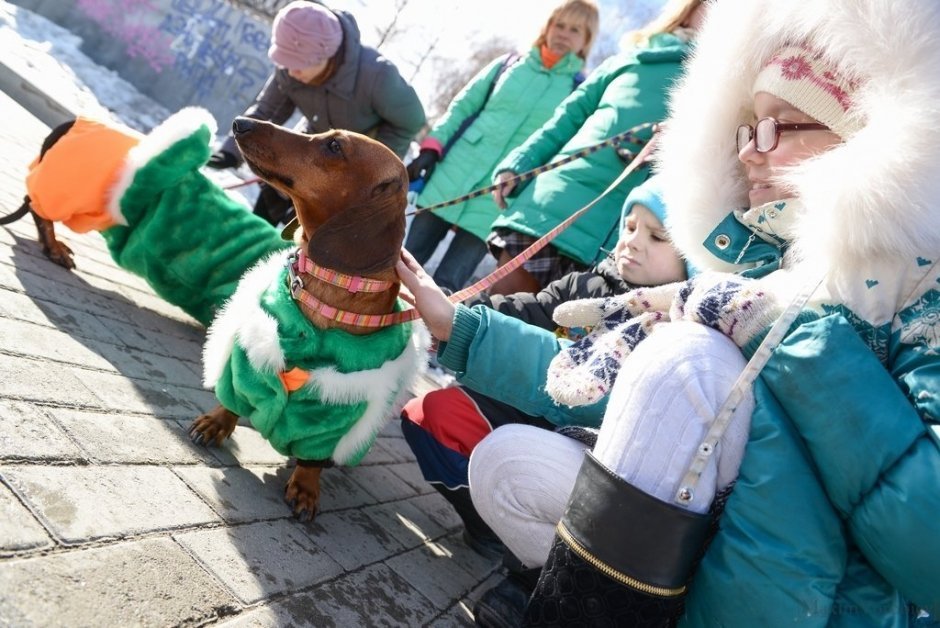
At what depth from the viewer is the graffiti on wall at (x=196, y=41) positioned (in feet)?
38.5

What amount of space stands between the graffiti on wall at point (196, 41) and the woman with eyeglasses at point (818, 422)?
11.7 metres

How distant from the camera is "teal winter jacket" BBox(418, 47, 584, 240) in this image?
13.5ft

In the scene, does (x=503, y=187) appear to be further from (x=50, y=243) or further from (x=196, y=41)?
(x=196, y=41)

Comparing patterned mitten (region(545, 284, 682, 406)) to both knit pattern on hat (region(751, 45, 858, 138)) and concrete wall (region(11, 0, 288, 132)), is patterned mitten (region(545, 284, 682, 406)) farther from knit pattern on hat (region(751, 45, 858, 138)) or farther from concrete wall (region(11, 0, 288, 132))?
concrete wall (region(11, 0, 288, 132))

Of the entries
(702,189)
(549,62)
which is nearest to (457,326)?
(702,189)

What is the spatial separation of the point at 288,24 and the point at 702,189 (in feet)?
9.61

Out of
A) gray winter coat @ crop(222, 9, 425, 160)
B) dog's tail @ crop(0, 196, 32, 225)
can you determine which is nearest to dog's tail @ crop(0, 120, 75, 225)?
dog's tail @ crop(0, 196, 32, 225)

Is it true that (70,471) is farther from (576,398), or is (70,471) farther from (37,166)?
(37,166)

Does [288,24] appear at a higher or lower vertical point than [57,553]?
higher

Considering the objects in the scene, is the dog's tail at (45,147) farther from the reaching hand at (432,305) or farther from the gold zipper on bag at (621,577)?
the gold zipper on bag at (621,577)

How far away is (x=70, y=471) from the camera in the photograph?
1.52 m

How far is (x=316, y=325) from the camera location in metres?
2.12

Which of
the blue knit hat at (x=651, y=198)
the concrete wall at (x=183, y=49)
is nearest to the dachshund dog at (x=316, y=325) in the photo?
the blue knit hat at (x=651, y=198)

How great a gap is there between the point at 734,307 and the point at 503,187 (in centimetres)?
210
